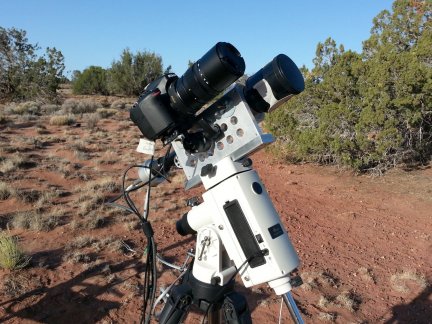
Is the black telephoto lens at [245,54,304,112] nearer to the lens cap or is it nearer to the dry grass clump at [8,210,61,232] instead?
the lens cap

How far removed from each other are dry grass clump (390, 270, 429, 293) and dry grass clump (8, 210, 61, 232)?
14.4ft

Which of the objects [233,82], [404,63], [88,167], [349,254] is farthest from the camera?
[88,167]

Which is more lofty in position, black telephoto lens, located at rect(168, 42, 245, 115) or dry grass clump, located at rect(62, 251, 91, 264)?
black telephoto lens, located at rect(168, 42, 245, 115)

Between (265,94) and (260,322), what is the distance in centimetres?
255

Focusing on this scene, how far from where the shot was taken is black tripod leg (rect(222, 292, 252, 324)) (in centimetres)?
164

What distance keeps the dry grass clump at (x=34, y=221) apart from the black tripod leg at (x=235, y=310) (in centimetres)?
401

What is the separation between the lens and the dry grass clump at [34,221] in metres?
4.97

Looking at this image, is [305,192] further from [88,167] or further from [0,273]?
[0,273]

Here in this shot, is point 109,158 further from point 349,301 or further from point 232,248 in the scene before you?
point 232,248

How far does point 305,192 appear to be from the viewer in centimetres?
734

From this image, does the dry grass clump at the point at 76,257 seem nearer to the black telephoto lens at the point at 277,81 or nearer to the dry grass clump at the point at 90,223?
the dry grass clump at the point at 90,223

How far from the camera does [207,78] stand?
143 centimetres

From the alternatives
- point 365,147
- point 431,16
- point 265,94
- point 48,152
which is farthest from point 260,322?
point 431,16

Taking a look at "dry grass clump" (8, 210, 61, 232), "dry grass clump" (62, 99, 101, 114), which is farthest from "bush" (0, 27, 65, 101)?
"dry grass clump" (8, 210, 61, 232)
